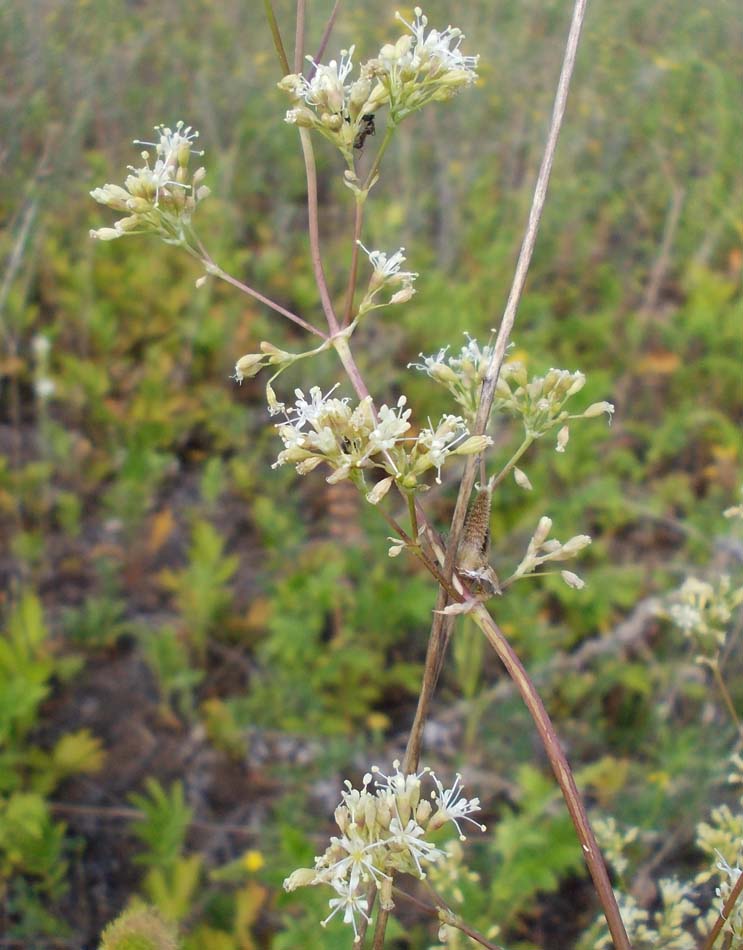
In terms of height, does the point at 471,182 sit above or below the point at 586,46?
below

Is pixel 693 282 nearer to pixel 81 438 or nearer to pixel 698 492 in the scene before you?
pixel 698 492

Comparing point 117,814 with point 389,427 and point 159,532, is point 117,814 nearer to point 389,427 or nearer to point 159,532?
point 159,532

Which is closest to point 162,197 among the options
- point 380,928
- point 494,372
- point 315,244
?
point 315,244

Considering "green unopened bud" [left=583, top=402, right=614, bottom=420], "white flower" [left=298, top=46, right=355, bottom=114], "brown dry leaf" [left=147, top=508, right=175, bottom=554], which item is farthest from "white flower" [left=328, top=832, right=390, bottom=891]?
"brown dry leaf" [left=147, top=508, right=175, bottom=554]

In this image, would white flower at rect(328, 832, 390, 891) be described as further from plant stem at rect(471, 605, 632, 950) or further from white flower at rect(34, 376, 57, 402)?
white flower at rect(34, 376, 57, 402)

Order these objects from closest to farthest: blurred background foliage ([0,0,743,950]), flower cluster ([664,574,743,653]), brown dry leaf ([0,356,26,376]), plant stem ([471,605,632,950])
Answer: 1. plant stem ([471,605,632,950])
2. flower cluster ([664,574,743,653])
3. blurred background foliage ([0,0,743,950])
4. brown dry leaf ([0,356,26,376])

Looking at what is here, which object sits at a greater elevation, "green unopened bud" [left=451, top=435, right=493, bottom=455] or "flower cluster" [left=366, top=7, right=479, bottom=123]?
"flower cluster" [left=366, top=7, right=479, bottom=123]

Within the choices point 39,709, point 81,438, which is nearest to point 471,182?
point 81,438
